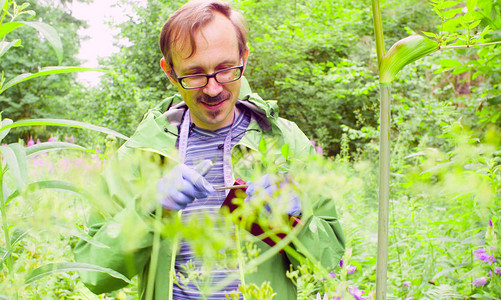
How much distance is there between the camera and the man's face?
1.16m

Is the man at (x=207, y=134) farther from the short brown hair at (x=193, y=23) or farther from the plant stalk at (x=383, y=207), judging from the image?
the plant stalk at (x=383, y=207)

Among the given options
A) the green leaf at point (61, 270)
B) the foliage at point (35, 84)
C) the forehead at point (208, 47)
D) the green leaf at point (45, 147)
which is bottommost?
the green leaf at point (61, 270)

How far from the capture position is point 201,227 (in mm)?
346

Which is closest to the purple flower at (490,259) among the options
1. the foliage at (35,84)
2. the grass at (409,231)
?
the grass at (409,231)

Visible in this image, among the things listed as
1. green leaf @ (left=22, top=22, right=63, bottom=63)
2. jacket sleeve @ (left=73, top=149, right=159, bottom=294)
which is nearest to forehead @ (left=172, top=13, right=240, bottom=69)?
green leaf @ (left=22, top=22, right=63, bottom=63)

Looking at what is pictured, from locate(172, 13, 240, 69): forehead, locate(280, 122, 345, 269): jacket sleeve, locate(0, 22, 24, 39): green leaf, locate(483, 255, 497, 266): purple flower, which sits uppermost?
locate(172, 13, 240, 69): forehead

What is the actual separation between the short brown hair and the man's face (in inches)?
0.8

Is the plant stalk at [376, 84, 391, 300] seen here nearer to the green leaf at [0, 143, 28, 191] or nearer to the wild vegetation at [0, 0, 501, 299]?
the wild vegetation at [0, 0, 501, 299]

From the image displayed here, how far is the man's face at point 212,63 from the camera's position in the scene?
3.79ft

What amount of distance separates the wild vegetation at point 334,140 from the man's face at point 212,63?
12.6 inches

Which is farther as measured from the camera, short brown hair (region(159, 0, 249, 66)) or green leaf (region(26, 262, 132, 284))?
short brown hair (region(159, 0, 249, 66))

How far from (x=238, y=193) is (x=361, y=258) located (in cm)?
212

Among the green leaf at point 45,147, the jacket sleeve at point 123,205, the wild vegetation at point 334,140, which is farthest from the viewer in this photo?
the green leaf at point 45,147

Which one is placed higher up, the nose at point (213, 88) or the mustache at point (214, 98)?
the nose at point (213, 88)
